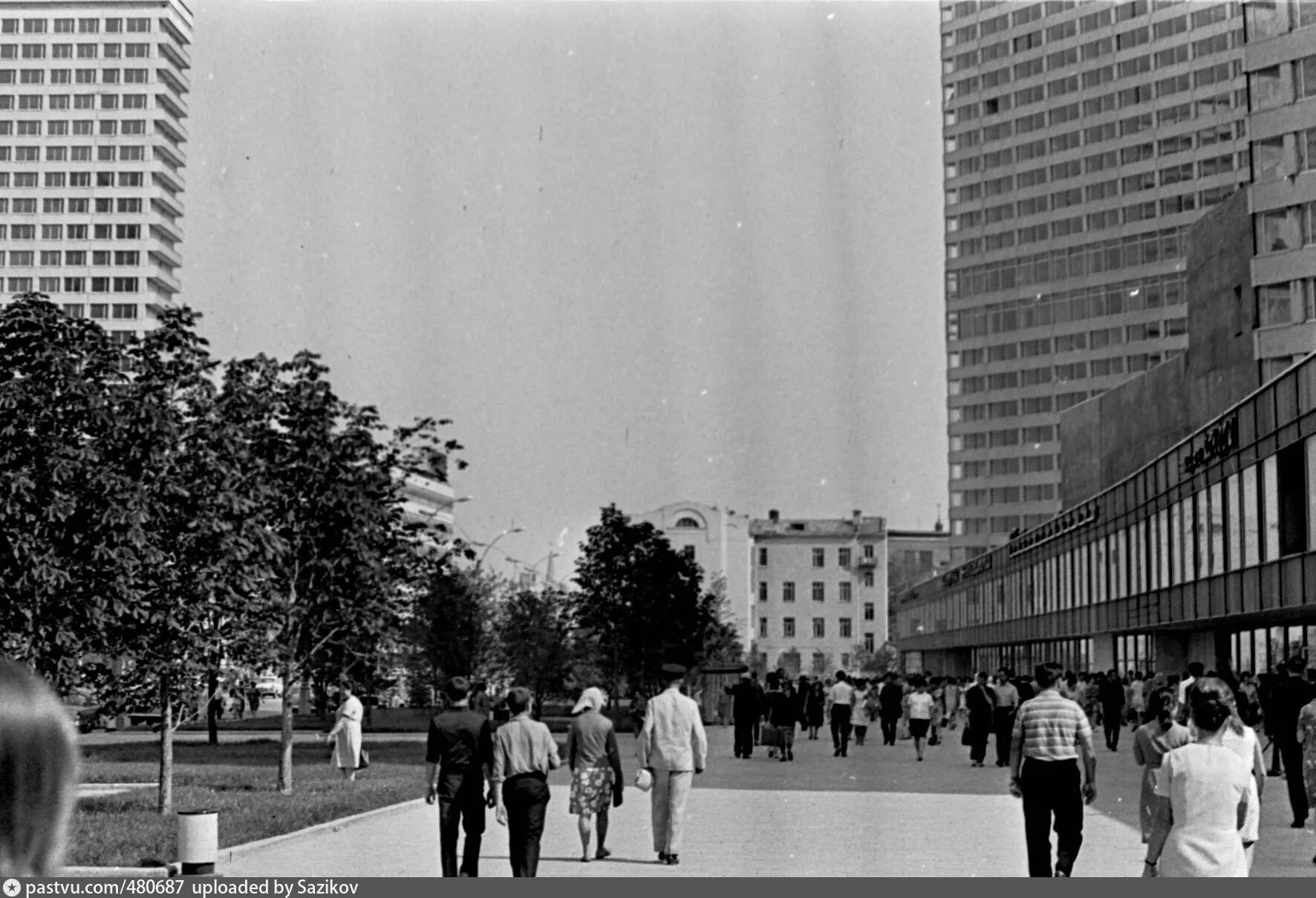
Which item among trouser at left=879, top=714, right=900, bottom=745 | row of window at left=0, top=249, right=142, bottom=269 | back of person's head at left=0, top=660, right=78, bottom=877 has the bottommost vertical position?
trouser at left=879, top=714, right=900, bottom=745

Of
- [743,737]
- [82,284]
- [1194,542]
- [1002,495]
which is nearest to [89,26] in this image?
[82,284]

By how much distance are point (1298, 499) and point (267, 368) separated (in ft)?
77.0

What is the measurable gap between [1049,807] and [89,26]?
59.0 ft

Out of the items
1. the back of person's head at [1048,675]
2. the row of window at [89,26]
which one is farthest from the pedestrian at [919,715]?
the back of person's head at [1048,675]

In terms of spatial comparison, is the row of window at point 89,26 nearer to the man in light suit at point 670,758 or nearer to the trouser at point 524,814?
the man in light suit at point 670,758

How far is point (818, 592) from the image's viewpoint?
15400 cm

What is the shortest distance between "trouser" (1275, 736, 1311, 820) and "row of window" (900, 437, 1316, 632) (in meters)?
17.0

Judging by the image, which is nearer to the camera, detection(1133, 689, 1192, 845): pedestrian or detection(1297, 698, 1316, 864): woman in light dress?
detection(1133, 689, 1192, 845): pedestrian

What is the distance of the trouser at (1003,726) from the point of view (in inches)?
1187

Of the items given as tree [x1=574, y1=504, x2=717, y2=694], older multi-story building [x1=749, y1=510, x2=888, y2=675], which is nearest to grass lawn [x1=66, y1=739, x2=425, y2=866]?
tree [x1=574, y1=504, x2=717, y2=694]

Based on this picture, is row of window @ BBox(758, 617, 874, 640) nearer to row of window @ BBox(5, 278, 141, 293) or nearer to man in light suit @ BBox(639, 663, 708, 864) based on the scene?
row of window @ BBox(5, 278, 141, 293)

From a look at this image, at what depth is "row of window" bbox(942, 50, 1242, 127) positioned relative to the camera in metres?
136

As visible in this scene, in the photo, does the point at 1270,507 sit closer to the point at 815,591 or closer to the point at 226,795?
the point at 226,795

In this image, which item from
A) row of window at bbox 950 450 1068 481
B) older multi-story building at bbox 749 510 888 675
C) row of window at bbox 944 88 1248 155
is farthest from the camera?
older multi-story building at bbox 749 510 888 675
